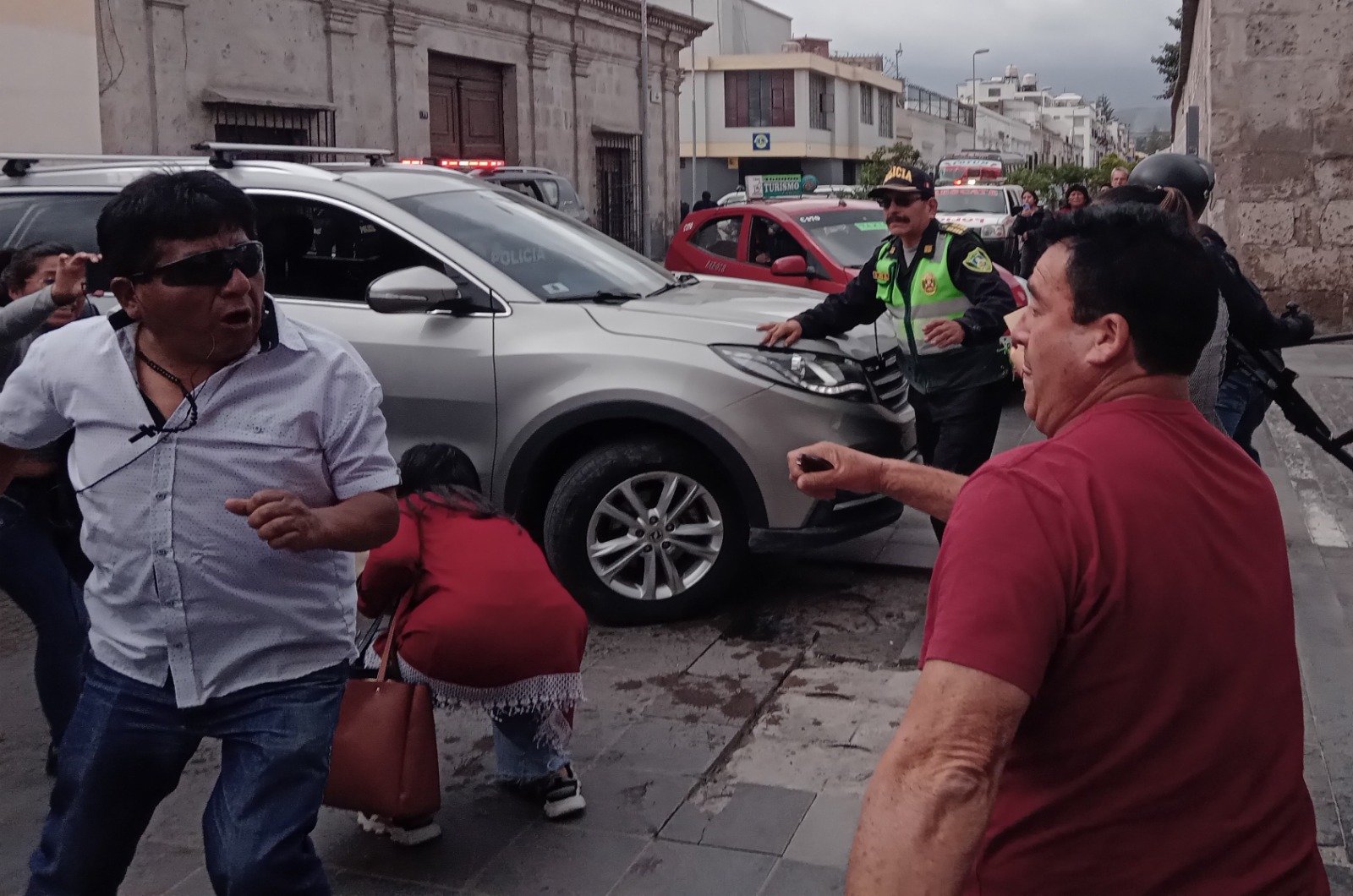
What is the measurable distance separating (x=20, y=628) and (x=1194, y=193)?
4.99 metres

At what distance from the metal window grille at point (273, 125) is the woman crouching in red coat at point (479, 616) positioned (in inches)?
578

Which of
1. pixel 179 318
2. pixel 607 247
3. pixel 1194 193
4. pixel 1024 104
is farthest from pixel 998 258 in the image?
pixel 1024 104

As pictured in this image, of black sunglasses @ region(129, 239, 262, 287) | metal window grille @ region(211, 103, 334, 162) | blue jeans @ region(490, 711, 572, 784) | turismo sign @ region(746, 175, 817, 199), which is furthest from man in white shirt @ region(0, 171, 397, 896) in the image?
turismo sign @ region(746, 175, 817, 199)

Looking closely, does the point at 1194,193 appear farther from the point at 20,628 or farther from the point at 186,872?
the point at 20,628

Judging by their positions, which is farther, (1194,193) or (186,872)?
(1194,193)

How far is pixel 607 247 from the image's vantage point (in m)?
7.04

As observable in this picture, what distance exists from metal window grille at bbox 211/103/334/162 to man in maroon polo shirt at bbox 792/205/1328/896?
56.2 ft

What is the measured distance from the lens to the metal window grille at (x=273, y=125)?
19.0 metres

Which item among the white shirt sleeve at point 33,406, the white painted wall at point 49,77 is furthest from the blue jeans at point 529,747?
the white painted wall at point 49,77

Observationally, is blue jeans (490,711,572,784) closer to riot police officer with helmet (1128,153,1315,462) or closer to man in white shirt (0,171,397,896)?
man in white shirt (0,171,397,896)

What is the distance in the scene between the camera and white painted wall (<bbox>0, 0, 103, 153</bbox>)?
15023 mm

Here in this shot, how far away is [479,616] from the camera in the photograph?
12.9 feet

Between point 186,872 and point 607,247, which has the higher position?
point 607,247

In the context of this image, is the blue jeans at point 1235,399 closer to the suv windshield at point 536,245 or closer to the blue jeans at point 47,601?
the suv windshield at point 536,245
